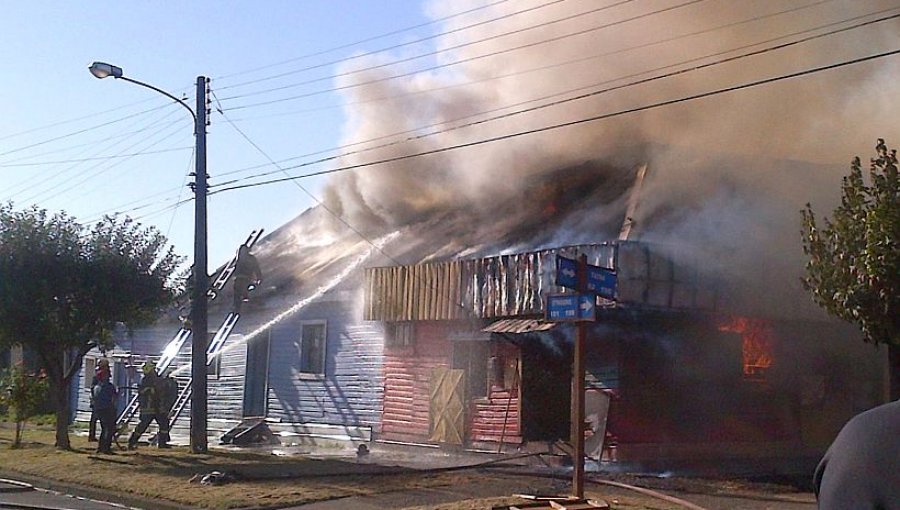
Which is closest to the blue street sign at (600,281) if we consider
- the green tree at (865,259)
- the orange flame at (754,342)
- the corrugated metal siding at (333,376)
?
the green tree at (865,259)

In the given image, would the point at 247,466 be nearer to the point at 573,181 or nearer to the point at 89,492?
the point at 89,492

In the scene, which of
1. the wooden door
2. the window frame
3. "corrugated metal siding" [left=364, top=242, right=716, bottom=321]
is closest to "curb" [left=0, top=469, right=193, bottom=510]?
"corrugated metal siding" [left=364, top=242, right=716, bottom=321]

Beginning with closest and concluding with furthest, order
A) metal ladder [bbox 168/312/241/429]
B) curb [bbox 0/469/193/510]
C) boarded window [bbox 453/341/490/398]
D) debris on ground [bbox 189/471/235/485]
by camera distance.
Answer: curb [bbox 0/469/193/510] → debris on ground [bbox 189/471/235/485] → boarded window [bbox 453/341/490/398] → metal ladder [bbox 168/312/241/429]

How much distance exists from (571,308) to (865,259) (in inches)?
120

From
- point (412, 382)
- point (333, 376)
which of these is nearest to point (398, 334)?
point (412, 382)

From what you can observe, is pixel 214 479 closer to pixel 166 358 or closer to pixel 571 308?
pixel 571 308

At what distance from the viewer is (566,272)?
1002 cm

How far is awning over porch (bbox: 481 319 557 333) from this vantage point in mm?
15992

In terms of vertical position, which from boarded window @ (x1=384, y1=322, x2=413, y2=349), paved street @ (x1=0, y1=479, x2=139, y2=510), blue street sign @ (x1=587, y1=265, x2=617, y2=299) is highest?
blue street sign @ (x1=587, y1=265, x2=617, y2=299)

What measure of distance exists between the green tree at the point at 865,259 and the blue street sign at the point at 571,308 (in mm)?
2787

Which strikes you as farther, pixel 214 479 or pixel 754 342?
pixel 754 342

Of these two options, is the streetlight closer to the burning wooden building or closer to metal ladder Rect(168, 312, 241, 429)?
the burning wooden building

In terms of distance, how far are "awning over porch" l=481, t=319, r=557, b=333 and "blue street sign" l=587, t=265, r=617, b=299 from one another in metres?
5.34

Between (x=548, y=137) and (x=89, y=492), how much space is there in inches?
446
